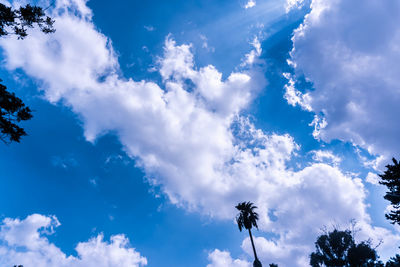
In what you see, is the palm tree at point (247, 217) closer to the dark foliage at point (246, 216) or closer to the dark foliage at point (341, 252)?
the dark foliage at point (246, 216)

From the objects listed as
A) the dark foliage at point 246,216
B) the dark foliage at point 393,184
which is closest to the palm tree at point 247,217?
the dark foliage at point 246,216

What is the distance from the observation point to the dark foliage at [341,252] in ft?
127

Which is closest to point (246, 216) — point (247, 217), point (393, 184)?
point (247, 217)

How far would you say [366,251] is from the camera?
3853 cm

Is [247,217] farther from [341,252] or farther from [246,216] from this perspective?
[341,252]

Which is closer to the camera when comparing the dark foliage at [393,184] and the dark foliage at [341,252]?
the dark foliage at [393,184]

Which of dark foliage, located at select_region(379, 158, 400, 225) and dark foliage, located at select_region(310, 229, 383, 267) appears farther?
dark foliage, located at select_region(310, 229, 383, 267)

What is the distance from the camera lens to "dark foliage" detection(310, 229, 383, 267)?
38.6 meters

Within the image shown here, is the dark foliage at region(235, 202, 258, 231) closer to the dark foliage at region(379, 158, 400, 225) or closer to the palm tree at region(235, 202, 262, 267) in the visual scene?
the palm tree at region(235, 202, 262, 267)

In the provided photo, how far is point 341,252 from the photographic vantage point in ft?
131

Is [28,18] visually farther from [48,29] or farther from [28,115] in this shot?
[28,115]

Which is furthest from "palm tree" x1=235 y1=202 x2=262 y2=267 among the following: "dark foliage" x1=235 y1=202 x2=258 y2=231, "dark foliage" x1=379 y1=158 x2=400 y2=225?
"dark foliage" x1=379 y1=158 x2=400 y2=225

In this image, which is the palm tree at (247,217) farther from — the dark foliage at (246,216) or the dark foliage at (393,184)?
the dark foliage at (393,184)

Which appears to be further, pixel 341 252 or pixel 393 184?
pixel 341 252
